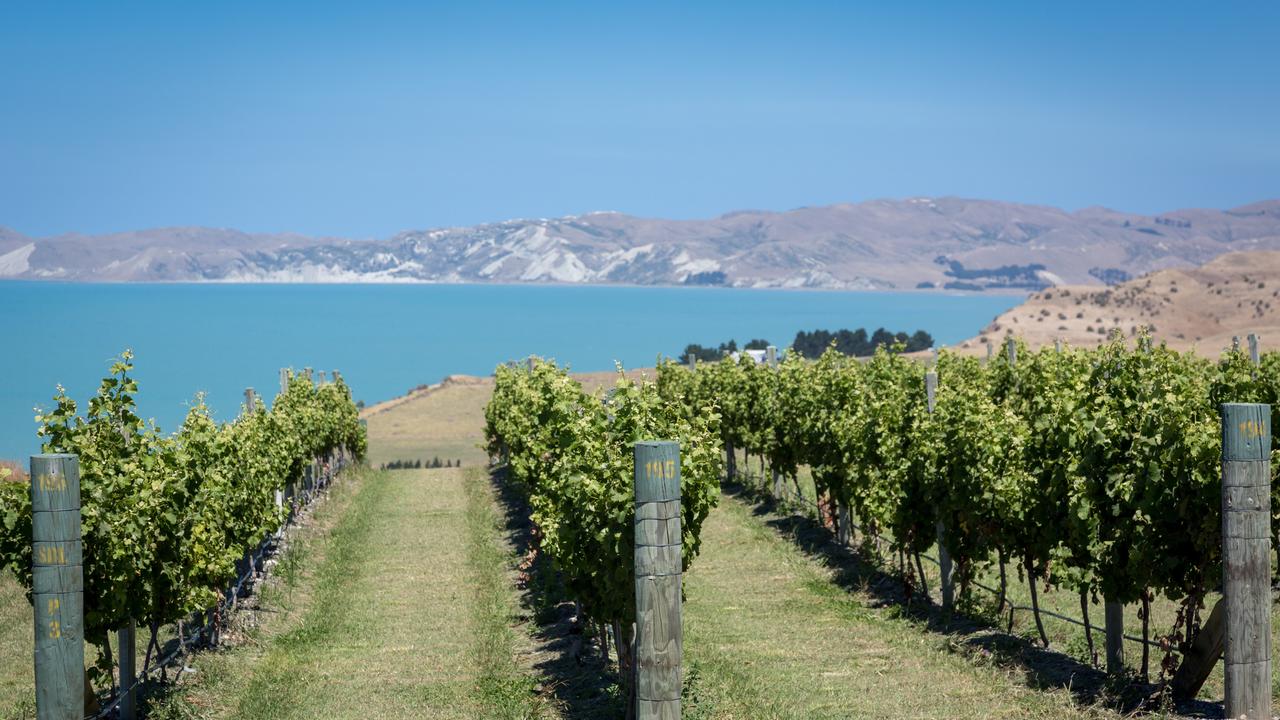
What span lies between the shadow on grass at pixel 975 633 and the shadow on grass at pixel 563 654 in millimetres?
3796

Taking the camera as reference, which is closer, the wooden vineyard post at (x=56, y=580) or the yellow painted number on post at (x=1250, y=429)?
the wooden vineyard post at (x=56, y=580)

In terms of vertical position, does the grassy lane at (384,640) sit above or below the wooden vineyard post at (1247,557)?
below

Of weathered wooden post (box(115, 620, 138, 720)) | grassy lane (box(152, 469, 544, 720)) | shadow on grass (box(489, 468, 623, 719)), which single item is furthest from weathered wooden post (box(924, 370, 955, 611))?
weathered wooden post (box(115, 620, 138, 720))

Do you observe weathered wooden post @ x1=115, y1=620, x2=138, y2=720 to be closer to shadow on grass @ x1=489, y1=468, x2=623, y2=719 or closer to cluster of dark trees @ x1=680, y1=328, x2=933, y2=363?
shadow on grass @ x1=489, y1=468, x2=623, y2=719

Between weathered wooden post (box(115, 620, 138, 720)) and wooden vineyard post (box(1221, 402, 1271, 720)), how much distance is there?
9082 millimetres

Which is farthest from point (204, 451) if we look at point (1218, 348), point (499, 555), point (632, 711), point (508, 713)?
point (1218, 348)

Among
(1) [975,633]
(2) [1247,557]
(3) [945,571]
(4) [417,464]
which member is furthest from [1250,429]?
(4) [417,464]

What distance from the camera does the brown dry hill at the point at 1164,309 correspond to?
3816 inches

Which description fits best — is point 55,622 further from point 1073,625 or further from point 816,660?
point 1073,625

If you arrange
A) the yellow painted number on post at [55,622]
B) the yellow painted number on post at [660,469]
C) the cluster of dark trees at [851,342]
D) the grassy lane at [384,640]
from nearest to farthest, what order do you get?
the yellow painted number on post at [660,469] → the yellow painted number on post at [55,622] → the grassy lane at [384,640] → the cluster of dark trees at [851,342]

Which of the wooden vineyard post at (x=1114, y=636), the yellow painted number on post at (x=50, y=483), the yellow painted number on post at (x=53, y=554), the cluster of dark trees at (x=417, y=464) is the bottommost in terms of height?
the cluster of dark trees at (x=417, y=464)

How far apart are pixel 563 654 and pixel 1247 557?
8.23 meters

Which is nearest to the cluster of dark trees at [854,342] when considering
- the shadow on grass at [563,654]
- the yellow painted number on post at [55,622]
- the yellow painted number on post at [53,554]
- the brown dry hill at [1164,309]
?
the brown dry hill at [1164,309]

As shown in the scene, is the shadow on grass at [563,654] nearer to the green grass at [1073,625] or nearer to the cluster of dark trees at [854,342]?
the green grass at [1073,625]
